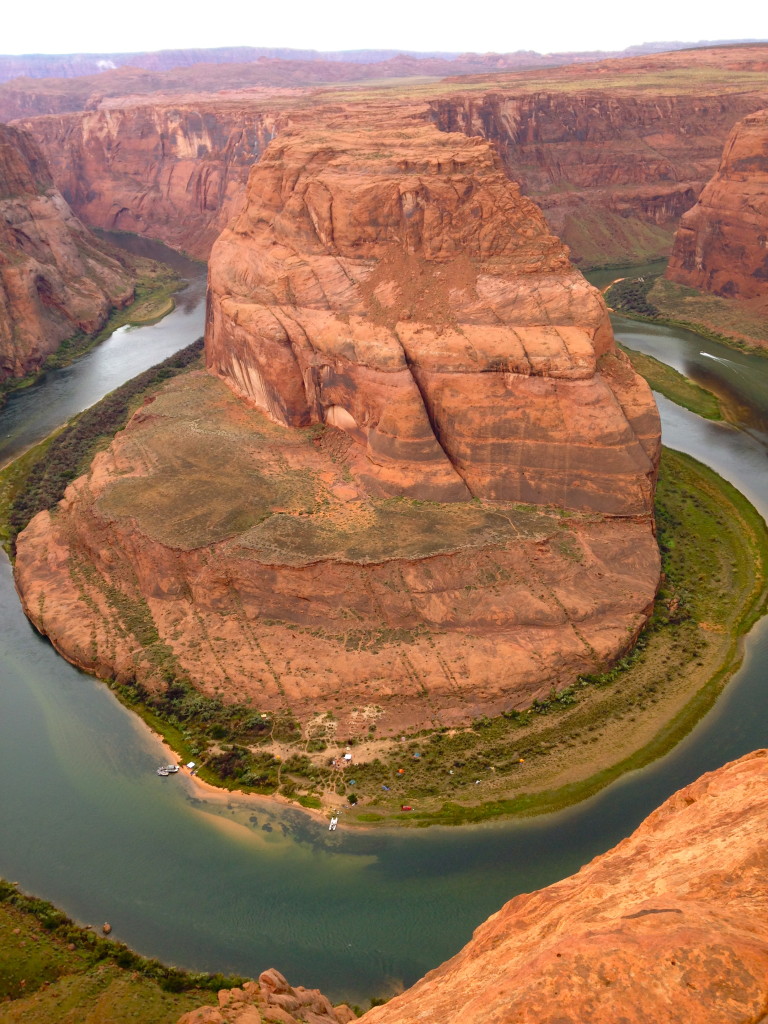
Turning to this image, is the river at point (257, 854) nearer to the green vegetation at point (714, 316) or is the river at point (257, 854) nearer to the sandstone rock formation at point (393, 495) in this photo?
the sandstone rock formation at point (393, 495)

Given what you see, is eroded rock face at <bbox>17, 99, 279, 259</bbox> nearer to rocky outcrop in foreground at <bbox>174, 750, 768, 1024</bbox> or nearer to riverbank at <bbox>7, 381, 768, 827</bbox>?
riverbank at <bbox>7, 381, 768, 827</bbox>

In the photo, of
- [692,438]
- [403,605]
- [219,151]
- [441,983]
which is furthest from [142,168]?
[441,983]

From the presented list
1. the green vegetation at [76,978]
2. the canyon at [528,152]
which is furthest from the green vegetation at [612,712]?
the canyon at [528,152]

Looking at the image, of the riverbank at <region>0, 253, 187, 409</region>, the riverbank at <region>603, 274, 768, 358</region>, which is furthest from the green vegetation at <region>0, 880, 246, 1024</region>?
the riverbank at <region>603, 274, 768, 358</region>

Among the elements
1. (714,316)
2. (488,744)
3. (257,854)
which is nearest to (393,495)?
(488,744)

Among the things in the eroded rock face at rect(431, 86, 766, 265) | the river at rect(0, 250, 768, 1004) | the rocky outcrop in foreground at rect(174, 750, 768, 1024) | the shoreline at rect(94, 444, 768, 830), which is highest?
the eroded rock face at rect(431, 86, 766, 265)

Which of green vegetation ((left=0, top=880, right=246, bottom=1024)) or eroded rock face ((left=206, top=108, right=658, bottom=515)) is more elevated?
eroded rock face ((left=206, top=108, right=658, bottom=515))
